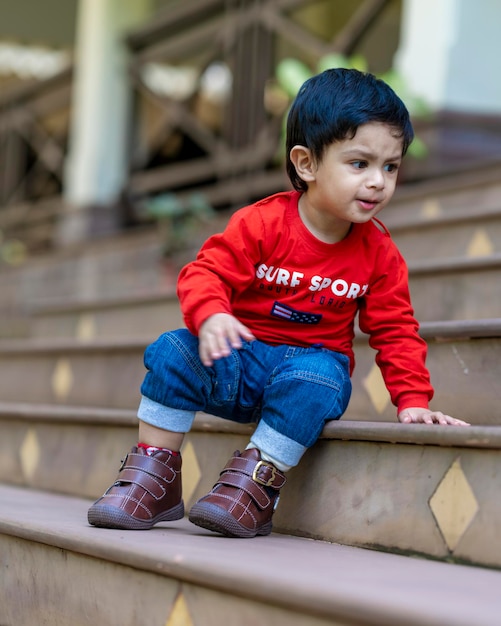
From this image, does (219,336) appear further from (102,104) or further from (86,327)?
(102,104)

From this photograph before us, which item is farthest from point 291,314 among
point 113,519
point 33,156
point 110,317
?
point 33,156

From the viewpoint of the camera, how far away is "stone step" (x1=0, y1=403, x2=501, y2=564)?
52.7 inches

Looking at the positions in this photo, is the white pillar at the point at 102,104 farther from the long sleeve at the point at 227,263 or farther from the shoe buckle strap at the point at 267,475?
the shoe buckle strap at the point at 267,475

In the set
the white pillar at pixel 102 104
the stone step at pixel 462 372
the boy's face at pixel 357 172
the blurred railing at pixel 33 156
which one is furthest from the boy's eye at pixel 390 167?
the blurred railing at pixel 33 156

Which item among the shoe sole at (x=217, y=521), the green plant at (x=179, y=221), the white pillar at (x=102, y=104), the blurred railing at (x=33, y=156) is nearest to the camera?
the shoe sole at (x=217, y=521)

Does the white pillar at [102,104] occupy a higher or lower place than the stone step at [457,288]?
higher

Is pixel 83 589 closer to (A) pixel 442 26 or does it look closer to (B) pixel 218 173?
(A) pixel 442 26

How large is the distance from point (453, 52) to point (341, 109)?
2.35 meters

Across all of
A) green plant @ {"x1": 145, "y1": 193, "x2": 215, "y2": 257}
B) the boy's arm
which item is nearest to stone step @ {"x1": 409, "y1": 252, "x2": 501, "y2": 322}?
the boy's arm

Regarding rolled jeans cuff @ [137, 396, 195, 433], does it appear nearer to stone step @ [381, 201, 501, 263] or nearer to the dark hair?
the dark hair

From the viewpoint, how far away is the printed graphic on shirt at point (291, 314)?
1.64m

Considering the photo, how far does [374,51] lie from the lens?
427cm

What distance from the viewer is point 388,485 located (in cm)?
146

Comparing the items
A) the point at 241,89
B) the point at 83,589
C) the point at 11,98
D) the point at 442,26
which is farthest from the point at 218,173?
the point at 83,589
